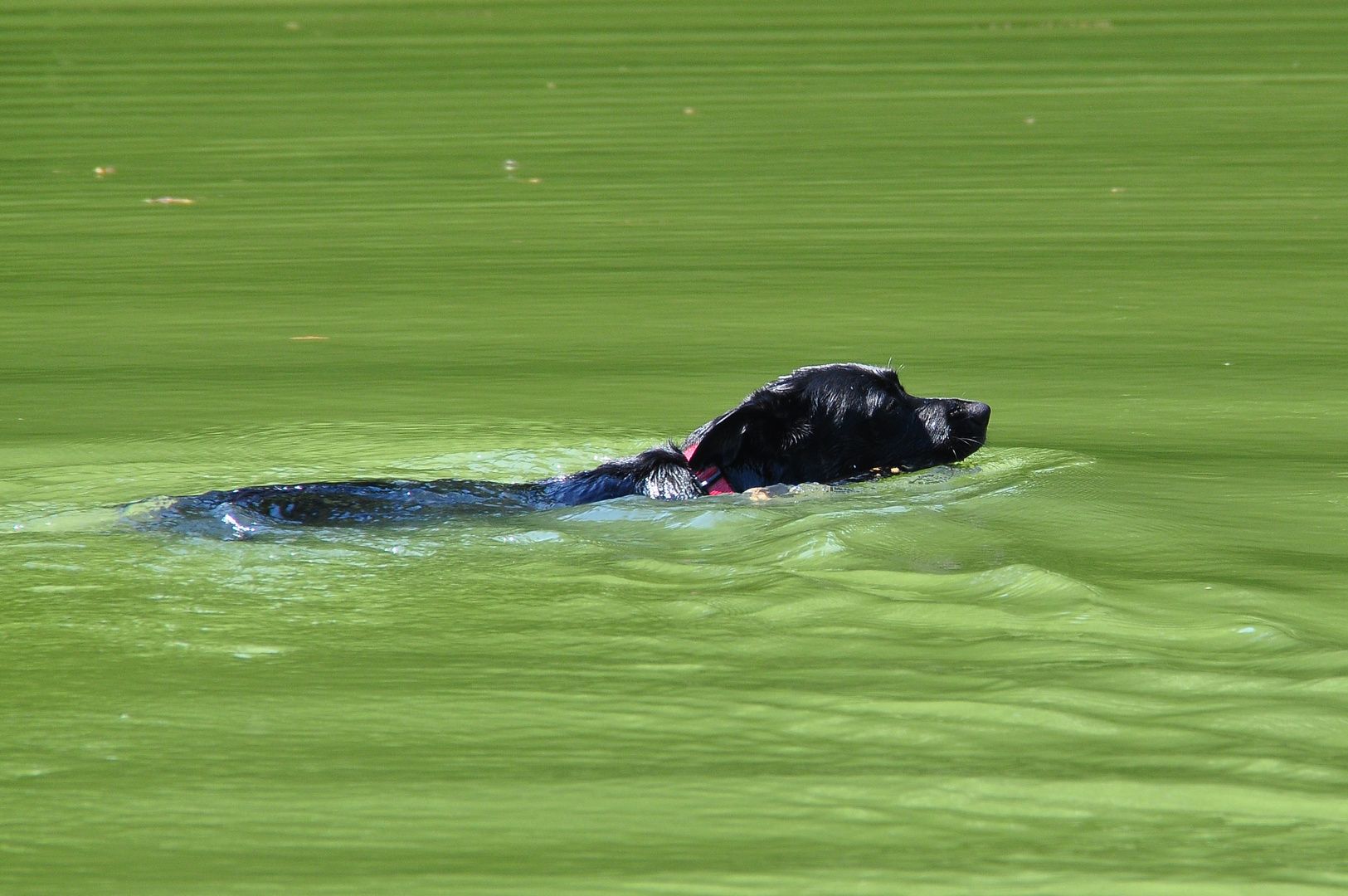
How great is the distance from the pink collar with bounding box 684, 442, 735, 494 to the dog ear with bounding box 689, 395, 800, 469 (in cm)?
2

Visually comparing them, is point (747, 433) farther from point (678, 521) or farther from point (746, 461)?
point (678, 521)

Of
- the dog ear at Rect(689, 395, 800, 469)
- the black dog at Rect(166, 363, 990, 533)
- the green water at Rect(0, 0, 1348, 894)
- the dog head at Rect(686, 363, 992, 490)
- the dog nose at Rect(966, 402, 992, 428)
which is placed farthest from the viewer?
the dog nose at Rect(966, 402, 992, 428)

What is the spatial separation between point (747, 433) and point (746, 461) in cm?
12

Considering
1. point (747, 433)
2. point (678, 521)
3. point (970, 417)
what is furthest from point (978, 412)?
point (678, 521)

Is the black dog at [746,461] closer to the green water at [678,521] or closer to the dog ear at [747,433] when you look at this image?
the dog ear at [747,433]

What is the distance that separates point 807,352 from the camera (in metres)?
9.55

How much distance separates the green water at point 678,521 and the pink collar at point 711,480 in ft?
1.10

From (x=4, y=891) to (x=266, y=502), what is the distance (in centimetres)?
287

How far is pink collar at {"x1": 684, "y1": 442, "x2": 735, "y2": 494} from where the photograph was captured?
22.4 ft

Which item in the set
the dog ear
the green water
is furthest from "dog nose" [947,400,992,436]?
the dog ear

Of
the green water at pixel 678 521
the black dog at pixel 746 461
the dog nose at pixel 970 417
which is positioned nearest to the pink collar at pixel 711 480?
the black dog at pixel 746 461

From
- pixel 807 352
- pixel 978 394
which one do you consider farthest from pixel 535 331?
pixel 978 394

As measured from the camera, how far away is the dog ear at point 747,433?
268 inches

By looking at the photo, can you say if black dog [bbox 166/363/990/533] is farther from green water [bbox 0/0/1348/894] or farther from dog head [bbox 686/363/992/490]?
green water [bbox 0/0/1348/894]
